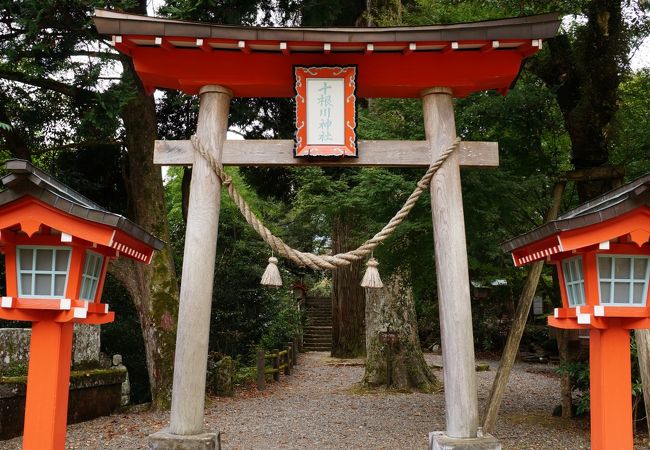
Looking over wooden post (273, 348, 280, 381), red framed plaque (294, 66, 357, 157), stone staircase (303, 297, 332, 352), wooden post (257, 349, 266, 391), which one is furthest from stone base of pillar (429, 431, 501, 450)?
stone staircase (303, 297, 332, 352)

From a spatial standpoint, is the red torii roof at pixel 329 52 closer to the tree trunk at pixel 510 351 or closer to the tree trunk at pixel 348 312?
the tree trunk at pixel 510 351

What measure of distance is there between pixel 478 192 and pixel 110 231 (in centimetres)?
492

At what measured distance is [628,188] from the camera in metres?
4.42

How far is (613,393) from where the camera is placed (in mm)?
4453

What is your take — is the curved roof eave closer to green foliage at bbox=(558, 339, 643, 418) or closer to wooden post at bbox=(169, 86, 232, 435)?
wooden post at bbox=(169, 86, 232, 435)

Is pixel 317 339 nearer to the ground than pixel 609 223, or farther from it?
nearer to the ground

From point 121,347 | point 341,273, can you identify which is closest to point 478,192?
point 121,347

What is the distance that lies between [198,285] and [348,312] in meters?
12.7

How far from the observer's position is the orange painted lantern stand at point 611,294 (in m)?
4.29

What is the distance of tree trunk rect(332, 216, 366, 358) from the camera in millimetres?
17531

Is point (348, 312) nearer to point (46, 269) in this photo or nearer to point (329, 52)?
point (329, 52)

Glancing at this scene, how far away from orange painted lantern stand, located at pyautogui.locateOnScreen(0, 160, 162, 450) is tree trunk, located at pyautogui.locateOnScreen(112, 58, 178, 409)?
5030 mm

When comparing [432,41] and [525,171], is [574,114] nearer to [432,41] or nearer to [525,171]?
[525,171]

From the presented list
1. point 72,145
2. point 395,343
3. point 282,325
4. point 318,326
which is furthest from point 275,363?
point 318,326
